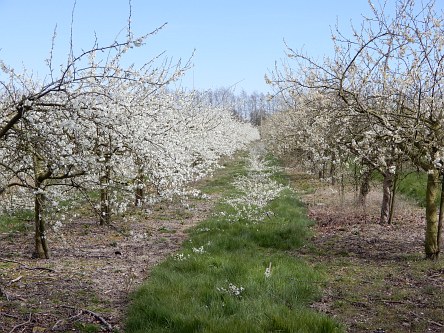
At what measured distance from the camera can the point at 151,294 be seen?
619 cm

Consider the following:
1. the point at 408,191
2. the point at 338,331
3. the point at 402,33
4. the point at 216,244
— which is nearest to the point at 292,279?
the point at 338,331

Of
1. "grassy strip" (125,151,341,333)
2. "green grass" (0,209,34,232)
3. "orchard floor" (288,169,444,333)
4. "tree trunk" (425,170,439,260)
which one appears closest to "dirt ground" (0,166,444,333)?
"orchard floor" (288,169,444,333)

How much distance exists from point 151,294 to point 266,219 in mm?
6099

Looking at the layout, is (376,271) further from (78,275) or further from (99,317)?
(78,275)

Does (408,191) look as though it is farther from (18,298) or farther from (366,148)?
(18,298)

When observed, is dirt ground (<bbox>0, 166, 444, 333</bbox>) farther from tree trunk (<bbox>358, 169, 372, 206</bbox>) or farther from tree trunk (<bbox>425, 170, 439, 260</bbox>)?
tree trunk (<bbox>358, 169, 372, 206</bbox>)

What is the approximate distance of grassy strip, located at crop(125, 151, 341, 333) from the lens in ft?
16.9

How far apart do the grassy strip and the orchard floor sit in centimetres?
46

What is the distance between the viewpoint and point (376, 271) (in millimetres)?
7734

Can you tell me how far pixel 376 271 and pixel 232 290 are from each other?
2.89 m

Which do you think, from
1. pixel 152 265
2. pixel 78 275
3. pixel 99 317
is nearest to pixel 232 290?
pixel 99 317

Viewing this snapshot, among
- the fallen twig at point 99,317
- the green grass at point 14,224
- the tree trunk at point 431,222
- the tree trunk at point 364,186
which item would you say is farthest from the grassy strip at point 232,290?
the green grass at point 14,224

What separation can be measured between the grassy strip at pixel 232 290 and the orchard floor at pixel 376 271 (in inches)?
18.0

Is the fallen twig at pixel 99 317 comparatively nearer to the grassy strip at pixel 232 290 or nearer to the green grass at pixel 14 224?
the grassy strip at pixel 232 290
